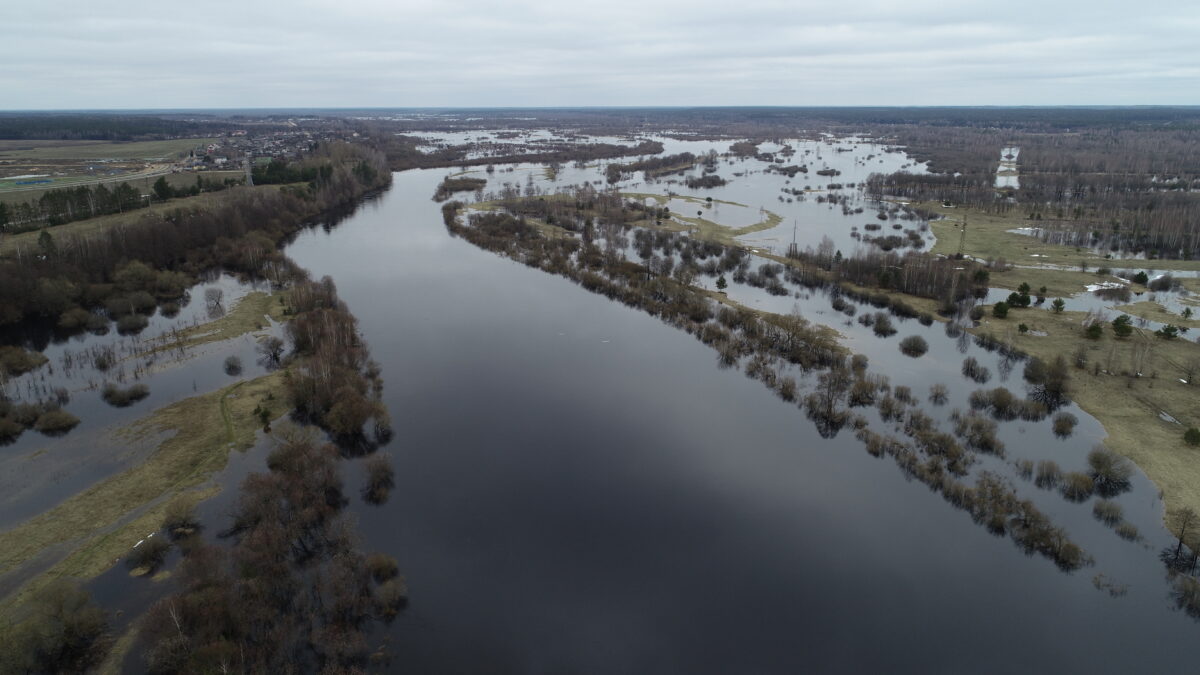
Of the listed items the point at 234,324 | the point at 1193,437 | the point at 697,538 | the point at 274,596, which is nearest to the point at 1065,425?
the point at 1193,437

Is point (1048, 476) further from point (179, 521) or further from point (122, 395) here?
point (122, 395)

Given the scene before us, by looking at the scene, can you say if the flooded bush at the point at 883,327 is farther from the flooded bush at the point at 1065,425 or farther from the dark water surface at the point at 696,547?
the flooded bush at the point at 1065,425

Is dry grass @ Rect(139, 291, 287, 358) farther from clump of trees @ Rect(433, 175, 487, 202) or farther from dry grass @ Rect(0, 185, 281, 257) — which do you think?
clump of trees @ Rect(433, 175, 487, 202)

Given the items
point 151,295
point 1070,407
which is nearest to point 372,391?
point 151,295

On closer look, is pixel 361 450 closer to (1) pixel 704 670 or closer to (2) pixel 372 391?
(2) pixel 372 391

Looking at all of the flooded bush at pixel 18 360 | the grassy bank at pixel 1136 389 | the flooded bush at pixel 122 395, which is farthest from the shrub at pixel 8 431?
the grassy bank at pixel 1136 389

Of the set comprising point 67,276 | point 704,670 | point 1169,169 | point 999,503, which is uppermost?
point 1169,169
